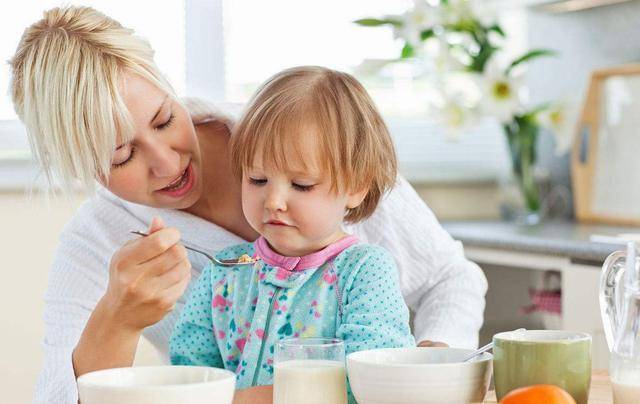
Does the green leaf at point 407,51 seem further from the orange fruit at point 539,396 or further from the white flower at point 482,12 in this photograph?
the orange fruit at point 539,396

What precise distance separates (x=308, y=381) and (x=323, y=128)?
1.42 ft

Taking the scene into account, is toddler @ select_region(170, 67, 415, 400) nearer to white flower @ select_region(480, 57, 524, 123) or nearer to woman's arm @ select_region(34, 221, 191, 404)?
woman's arm @ select_region(34, 221, 191, 404)

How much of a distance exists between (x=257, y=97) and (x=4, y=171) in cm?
173

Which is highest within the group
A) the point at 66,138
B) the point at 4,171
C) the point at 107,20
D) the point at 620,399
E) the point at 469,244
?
the point at 107,20

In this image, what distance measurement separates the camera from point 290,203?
1.37m

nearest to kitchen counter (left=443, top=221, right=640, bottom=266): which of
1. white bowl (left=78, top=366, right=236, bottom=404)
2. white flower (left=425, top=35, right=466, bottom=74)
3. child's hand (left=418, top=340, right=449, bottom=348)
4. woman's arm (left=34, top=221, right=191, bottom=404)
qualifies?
white flower (left=425, top=35, right=466, bottom=74)

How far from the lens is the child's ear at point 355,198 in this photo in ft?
4.83

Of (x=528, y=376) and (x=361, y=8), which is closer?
(x=528, y=376)

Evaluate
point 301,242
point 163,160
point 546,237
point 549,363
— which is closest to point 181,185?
point 163,160

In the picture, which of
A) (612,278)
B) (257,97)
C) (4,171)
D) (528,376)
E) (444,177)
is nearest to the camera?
(528,376)

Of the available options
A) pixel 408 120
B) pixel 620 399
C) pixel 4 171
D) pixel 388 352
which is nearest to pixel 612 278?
pixel 620 399

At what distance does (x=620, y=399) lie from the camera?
108cm

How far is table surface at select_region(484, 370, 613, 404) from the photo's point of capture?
1.20 m

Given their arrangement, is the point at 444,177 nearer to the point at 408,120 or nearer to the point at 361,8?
the point at 408,120
